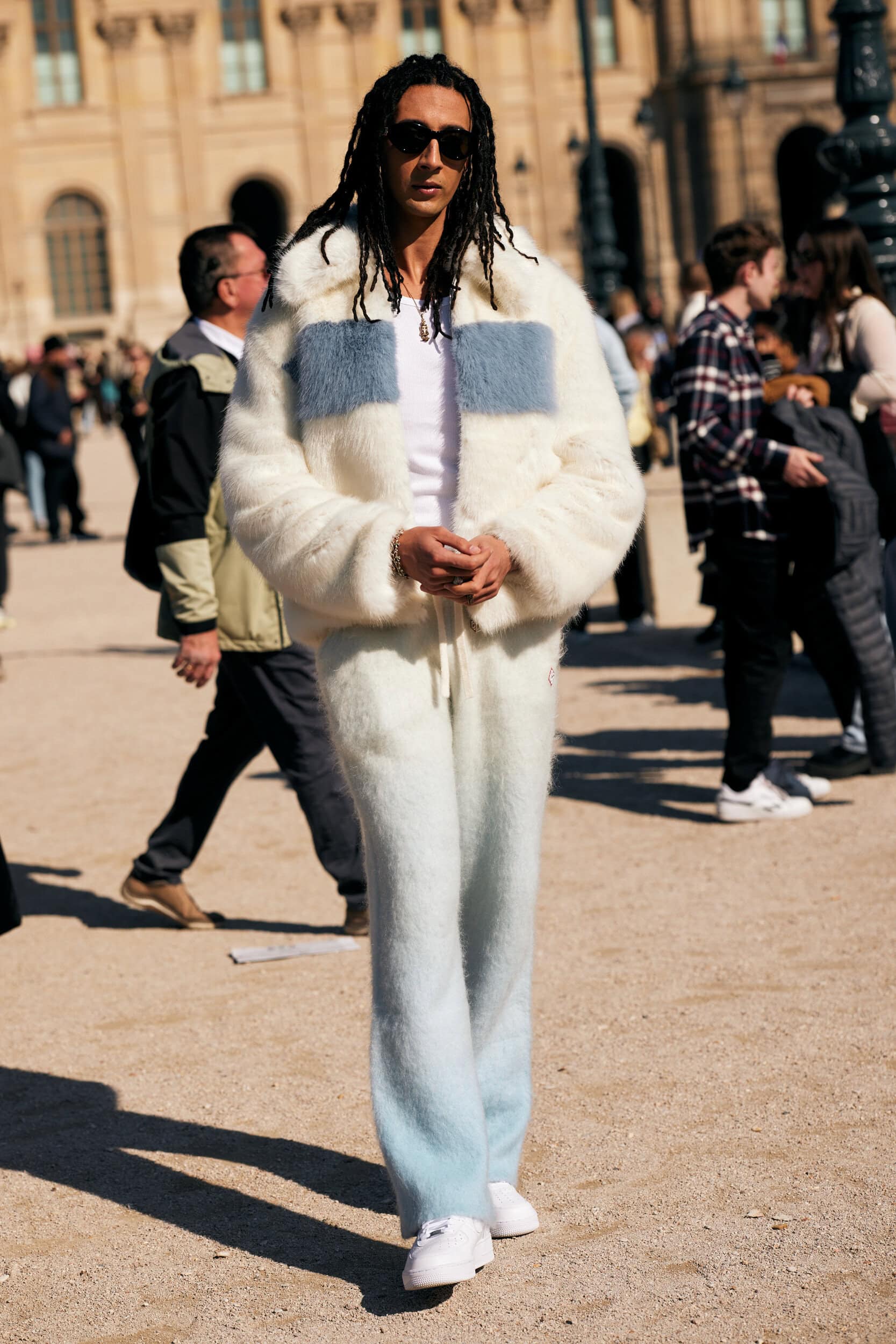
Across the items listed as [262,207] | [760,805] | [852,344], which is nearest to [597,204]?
[852,344]

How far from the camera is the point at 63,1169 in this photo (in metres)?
3.95

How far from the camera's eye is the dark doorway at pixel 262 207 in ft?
181

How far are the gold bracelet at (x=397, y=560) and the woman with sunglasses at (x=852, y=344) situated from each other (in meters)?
3.97

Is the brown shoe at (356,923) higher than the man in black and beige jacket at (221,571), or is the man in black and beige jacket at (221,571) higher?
the man in black and beige jacket at (221,571)

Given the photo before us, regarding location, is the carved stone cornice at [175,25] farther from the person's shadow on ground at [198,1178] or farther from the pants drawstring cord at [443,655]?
the pants drawstring cord at [443,655]

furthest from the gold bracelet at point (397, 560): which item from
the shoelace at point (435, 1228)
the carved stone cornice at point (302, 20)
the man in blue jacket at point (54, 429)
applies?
the carved stone cornice at point (302, 20)

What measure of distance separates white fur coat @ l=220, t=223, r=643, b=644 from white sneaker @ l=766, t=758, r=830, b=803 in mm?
3467

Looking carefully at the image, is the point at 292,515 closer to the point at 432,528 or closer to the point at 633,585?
the point at 432,528

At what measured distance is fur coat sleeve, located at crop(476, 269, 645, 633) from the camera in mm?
3195

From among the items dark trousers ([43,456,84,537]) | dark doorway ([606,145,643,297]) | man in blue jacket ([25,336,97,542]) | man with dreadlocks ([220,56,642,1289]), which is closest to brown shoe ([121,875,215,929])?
man with dreadlocks ([220,56,642,1289])

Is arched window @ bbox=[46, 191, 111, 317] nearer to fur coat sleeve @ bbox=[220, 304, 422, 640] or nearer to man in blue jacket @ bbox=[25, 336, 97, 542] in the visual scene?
man in blue jacket @ bbox=[25, 336, 97, 542]

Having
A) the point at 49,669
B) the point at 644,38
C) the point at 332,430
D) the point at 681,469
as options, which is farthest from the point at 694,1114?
the point at 644,38

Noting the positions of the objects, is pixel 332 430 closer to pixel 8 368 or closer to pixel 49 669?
pixel 49 669

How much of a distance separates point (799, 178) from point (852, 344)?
2014 inches
